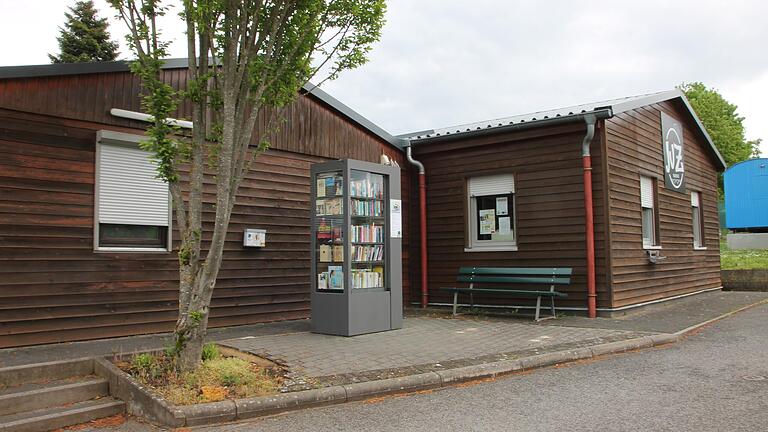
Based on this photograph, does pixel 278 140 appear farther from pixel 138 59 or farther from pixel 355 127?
pixel 138 59

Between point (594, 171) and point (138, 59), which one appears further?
point (594, 171)

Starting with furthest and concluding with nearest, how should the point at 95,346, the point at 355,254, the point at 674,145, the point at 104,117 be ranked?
the point at 674,145
the point at 355,254
the point at 104,117
the point at 95,346

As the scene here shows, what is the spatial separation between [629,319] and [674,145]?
5768mm

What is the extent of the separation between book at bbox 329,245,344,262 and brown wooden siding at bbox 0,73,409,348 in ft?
5.99

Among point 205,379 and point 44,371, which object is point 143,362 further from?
point 44,371

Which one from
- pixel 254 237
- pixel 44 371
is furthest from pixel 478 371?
pixel 254 237

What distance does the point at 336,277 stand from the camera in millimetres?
8805

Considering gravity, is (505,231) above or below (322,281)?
above

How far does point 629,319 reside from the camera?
34.0 feet

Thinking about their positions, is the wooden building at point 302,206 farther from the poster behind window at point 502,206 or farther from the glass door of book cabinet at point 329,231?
the glass door of book cabinet at point 329,231

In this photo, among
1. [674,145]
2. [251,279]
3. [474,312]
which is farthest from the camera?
[674,145]

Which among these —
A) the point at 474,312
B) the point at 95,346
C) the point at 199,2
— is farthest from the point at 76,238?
the point at 474,312

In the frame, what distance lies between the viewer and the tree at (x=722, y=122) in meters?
49.8

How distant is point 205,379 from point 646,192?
10.4 m
